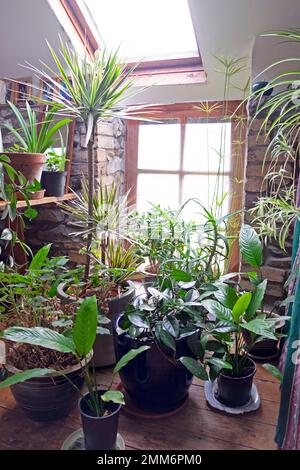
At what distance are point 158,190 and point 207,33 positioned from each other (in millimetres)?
1045

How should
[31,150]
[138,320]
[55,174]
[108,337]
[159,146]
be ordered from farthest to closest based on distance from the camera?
[159,146], [55,174], [31,150], [108,337], [138,320]

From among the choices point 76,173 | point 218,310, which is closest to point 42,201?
point 76,173

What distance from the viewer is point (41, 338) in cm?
109

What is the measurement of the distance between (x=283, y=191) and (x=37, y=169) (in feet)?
4.27

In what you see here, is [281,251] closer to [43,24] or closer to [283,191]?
[283,191]

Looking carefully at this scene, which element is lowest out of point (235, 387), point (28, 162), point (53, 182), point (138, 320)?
point (235, 387)

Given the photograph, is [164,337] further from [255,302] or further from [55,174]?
[55,174]

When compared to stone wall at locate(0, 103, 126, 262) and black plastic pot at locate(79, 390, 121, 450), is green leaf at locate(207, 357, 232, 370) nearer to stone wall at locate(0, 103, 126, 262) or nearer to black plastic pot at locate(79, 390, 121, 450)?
black plastic pot at locate(79, 390, 121, 450)

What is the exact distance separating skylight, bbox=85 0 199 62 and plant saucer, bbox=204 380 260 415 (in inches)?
72.9

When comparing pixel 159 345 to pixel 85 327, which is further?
pixel 159 345

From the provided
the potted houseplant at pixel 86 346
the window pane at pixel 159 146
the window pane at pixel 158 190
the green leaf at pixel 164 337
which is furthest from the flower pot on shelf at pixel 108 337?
the window pane at pixel 159 146

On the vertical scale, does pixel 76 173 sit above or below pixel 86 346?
above

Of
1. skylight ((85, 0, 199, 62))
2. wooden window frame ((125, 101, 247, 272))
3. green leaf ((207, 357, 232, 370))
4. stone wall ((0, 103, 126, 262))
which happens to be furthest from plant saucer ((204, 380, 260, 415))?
skylight ((85, 0, 199, 62))

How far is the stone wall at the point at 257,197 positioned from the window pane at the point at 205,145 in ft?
1.31
